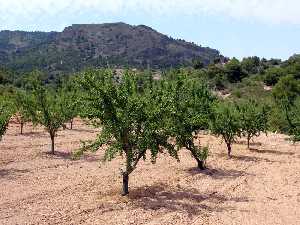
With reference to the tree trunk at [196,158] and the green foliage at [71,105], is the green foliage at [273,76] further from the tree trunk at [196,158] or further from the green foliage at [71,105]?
the tree trunk at [196,158]

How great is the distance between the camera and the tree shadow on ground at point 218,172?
109ft

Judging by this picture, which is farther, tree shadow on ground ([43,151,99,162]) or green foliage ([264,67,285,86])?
green foliage ([264,67,285,86])

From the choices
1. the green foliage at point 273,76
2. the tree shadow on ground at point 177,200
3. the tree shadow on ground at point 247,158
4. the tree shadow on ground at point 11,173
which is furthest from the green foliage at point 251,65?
the tree shadow on ground at point 177,200

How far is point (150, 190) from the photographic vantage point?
27781mm

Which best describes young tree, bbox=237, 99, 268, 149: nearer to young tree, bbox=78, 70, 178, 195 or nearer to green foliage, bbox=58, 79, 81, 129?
green foliage, bbox=58, 79, 81, 129

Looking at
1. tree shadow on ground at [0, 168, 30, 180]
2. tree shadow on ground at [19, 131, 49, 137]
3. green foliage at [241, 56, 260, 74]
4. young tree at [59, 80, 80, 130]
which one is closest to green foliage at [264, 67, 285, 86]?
green foliage at [241, 56, 260, 74]

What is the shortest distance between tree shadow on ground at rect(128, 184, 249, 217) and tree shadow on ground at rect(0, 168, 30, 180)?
25.8 ft

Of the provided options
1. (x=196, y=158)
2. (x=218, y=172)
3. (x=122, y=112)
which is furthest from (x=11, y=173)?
(x=218, y=172)

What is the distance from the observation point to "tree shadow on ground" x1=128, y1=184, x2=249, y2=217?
24.2 meters

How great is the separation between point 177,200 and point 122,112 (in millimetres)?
5075

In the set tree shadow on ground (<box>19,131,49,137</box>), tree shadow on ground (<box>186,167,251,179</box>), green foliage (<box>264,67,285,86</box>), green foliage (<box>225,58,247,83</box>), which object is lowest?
tree shadow on ground (<box>186,167,251,179</box>)

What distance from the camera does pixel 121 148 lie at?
2583 centimetres

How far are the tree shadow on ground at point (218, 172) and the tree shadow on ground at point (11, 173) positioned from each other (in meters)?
10.6

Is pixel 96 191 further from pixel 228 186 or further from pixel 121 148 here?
pixel 228 186
